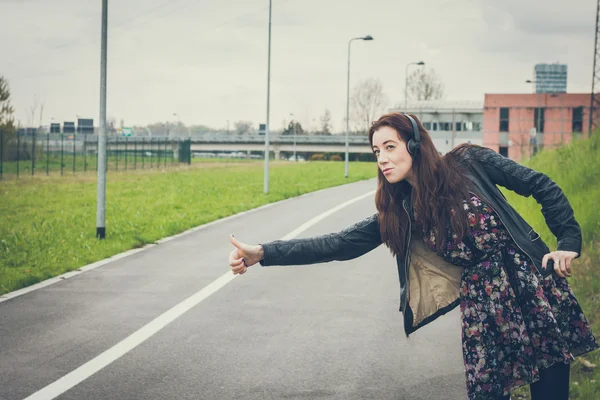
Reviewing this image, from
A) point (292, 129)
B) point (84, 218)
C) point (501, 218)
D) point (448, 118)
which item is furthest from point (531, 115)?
point (501, 218)

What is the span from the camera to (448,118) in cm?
9338

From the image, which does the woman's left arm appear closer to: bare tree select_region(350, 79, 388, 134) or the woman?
the woman

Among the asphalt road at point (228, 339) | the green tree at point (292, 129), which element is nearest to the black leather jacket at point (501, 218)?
the asphalt road at point (228, 339)

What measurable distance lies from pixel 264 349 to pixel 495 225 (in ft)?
11.2

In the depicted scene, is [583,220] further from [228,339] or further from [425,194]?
[425,194]

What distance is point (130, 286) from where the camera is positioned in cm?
885

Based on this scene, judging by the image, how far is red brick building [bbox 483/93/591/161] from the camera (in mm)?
71575

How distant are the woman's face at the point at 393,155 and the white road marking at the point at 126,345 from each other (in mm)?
3031

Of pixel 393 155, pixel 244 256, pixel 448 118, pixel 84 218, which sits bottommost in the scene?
pixel 84 218

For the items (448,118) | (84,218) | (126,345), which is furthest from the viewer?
(448,118)

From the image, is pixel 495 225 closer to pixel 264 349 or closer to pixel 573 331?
pixel 573 331

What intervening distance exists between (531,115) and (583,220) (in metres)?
68.8

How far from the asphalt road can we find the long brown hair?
6.78 ft

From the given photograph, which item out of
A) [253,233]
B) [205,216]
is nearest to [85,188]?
[205,216]
